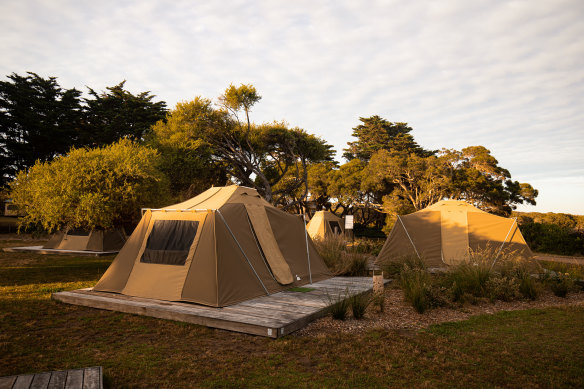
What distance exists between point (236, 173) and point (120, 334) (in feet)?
67.9

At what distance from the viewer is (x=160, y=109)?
29547mm

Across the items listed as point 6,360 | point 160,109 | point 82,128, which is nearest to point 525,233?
point 6,360

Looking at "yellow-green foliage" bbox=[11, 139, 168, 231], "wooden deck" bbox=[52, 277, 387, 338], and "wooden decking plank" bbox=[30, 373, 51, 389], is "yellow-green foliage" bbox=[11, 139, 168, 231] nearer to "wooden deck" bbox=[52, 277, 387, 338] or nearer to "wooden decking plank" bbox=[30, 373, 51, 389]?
"wooden deck" bbox=[52, 277, 387, 338]

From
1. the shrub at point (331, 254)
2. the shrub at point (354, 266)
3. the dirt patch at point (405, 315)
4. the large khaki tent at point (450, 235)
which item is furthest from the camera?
the large khaki tent at point (450, 235)

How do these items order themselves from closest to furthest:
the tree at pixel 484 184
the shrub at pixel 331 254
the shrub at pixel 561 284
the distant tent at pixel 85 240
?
the shrub at pixel 561 284, the shrub at pixel 331 254, the distant tent at pixel 85 240, the tree at pixel 484 184

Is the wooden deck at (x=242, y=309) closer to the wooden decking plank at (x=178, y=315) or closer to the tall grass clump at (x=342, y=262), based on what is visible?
the wooden decking plank at (x=178, y=315)

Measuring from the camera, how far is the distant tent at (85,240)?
16.0 meters

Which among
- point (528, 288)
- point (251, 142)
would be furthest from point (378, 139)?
point (528, 288)

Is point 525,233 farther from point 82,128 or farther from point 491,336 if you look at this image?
point 82,128

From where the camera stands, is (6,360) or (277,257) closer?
(6,360)

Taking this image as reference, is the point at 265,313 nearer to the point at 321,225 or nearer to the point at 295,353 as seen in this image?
the point at 295,353

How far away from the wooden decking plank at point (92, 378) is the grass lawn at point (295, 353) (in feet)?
0.96

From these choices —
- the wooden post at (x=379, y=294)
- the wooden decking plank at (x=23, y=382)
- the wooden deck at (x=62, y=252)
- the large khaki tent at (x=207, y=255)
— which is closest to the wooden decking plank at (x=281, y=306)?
the large khaki tent at (x=207, y=255)

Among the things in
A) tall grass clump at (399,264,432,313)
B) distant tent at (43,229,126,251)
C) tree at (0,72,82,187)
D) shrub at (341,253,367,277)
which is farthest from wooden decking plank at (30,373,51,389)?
tree at (0,72,82,187)
